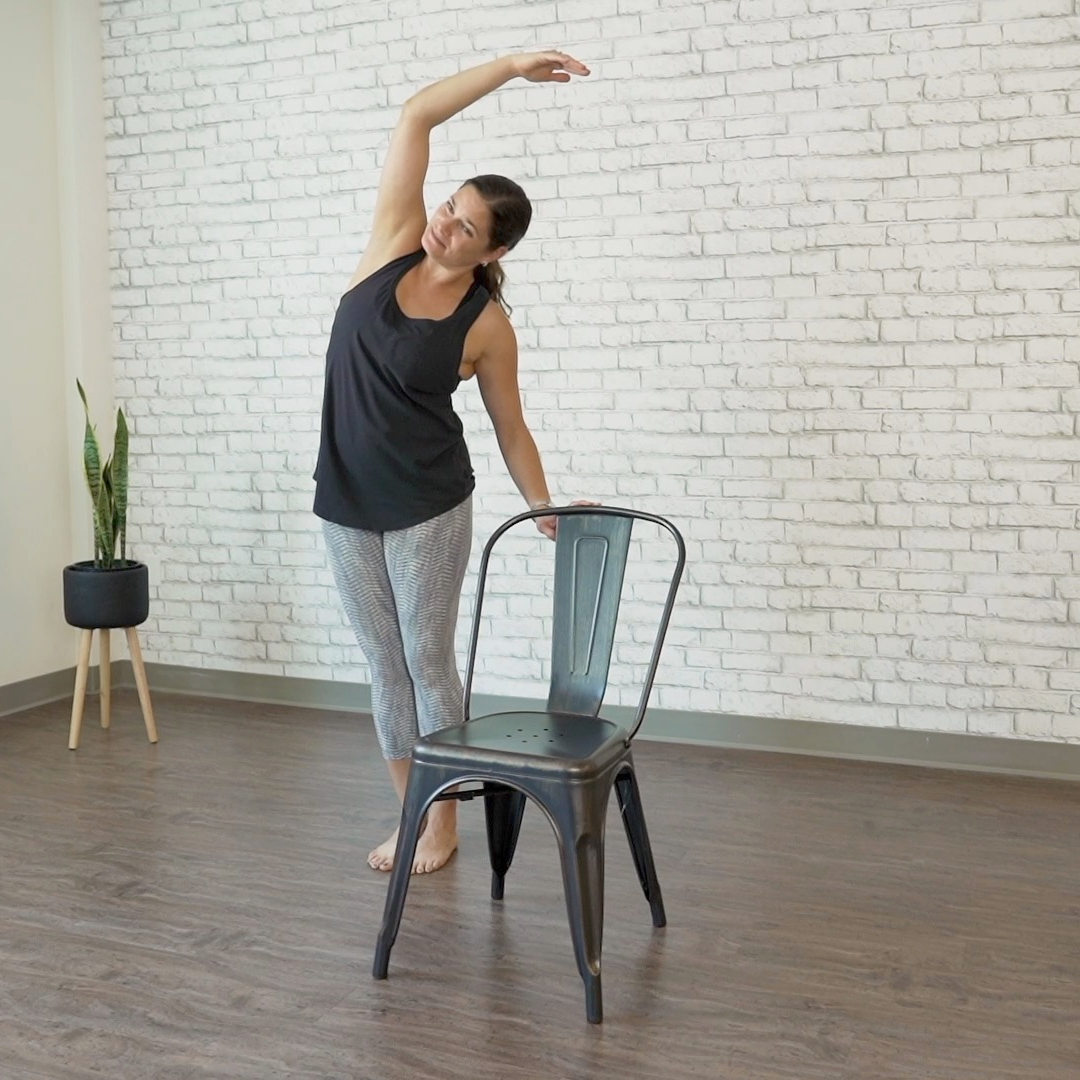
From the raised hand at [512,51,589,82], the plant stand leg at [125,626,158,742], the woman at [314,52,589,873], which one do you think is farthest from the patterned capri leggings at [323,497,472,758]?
the plant stand leg at [125,626,158,742]

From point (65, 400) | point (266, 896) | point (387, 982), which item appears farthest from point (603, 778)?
point (65, 400)

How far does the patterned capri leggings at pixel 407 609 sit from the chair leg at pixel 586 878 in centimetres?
71

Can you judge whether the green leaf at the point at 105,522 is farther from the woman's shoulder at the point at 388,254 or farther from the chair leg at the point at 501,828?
the chair leg at the point at 501,828

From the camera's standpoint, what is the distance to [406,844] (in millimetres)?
2428

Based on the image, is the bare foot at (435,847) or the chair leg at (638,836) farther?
the bare foot at (435,847)

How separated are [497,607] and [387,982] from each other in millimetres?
2032

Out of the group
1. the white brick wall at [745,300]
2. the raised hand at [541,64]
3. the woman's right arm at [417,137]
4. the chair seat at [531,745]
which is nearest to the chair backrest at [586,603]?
the chair seat at [531,745]

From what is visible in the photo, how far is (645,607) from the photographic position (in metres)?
4.19

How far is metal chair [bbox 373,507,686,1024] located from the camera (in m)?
2.29

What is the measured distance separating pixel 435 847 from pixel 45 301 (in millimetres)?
2852

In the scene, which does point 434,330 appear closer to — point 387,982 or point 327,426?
point 327,426

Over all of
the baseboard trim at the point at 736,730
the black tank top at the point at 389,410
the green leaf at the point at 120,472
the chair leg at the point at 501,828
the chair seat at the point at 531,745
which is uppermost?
the black tank top at the point at 389,410

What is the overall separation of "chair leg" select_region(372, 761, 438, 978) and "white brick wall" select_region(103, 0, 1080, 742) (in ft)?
6.14

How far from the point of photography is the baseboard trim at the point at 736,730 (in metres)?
3.80
